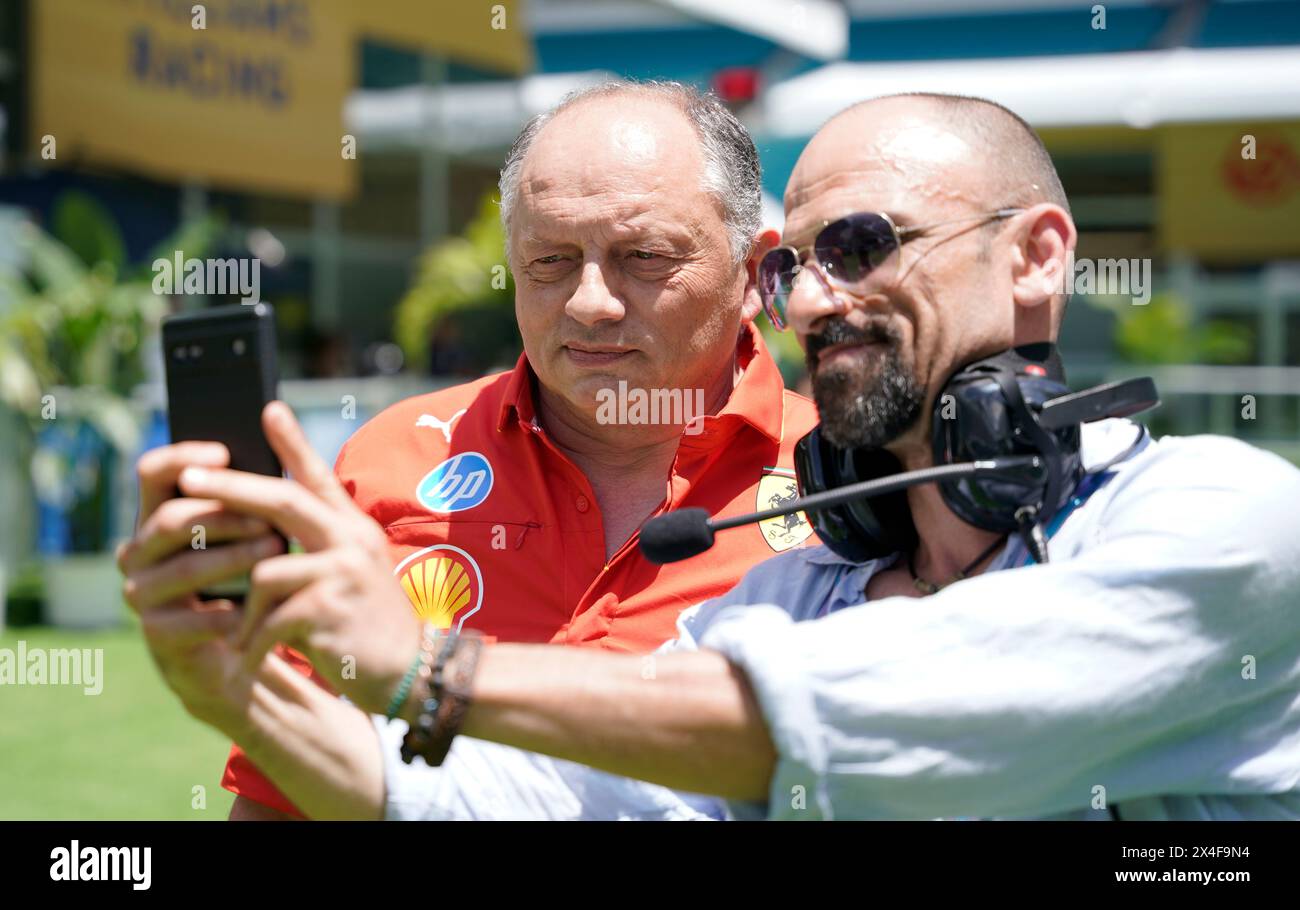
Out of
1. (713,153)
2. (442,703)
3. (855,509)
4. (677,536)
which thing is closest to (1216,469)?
(855,509)

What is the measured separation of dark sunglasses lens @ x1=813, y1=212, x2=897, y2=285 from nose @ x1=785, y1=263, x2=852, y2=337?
0.02m

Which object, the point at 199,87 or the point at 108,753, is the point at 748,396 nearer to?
the point at 108,753

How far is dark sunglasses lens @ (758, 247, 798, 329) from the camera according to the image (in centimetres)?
183

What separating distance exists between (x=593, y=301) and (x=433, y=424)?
516mm

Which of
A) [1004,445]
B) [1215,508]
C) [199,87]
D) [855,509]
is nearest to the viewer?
[1215,508]

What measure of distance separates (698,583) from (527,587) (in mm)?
304

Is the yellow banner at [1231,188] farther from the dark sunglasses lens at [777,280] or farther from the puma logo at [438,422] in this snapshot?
the dark sunglasses lens at [777,280]

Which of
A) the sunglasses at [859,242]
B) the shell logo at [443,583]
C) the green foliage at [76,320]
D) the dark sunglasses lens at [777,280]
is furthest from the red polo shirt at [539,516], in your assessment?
the green foliage at [76,320]

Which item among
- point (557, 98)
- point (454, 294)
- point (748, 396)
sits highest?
point (557, 98)

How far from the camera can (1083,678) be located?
1343 millimetres

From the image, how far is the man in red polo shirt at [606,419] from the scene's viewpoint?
7.71ft

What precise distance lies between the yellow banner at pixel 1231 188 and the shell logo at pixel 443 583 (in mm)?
10345

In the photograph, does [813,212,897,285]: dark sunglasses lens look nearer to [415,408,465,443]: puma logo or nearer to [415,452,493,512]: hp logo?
[415,452,493,512]: hp logo

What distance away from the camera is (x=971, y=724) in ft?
4.38
